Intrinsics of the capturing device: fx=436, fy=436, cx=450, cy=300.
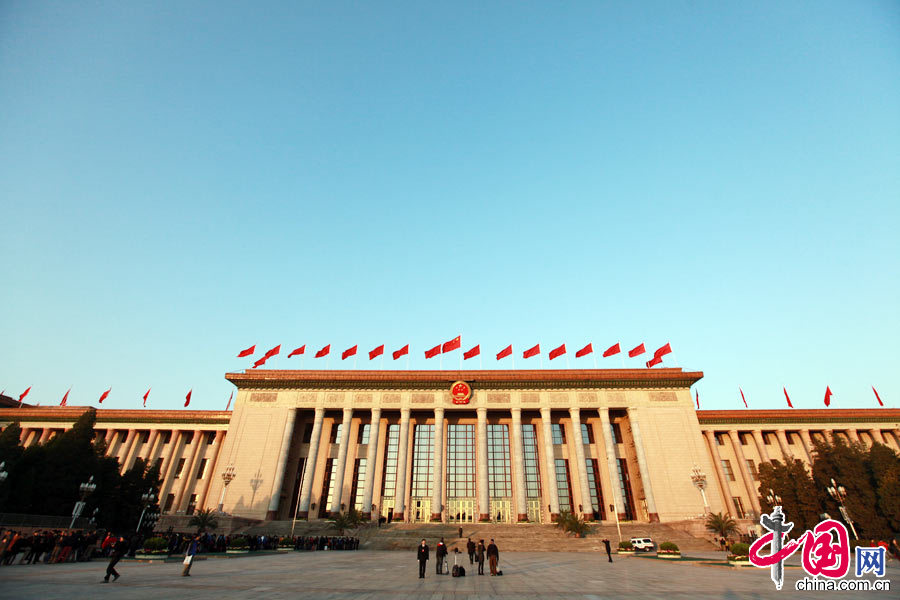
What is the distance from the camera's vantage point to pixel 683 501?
40.2 m

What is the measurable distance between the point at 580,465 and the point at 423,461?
52.3ft

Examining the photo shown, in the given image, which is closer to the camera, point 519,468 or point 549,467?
point 549,467

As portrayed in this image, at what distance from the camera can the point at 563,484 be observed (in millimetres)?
43906

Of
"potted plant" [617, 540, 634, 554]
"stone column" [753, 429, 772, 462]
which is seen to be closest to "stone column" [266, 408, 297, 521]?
"potted plant" [617, 540, 634, 554]

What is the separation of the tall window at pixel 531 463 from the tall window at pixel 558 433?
2.10 metres

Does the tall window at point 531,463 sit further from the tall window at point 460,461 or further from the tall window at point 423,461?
the tall window at point 423,461

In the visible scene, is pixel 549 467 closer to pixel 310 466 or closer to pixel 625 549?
pixel 625 549

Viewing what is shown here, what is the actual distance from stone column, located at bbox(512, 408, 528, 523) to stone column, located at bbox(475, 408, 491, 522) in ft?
9.51

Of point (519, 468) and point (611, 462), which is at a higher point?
point (611, 462)

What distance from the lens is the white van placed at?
102ft

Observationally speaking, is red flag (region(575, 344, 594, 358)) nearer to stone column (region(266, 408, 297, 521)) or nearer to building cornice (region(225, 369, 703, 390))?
building cornice (region(225, 369, 703, 390))

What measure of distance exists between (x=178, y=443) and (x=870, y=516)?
65.2 meters

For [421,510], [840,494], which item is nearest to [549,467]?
[421,510]

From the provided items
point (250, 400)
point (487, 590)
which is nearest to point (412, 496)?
point (250, 400)
